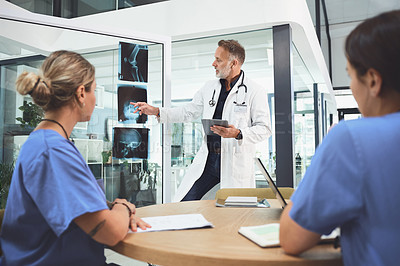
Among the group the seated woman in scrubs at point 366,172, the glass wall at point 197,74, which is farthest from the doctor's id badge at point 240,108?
the seated woman in scrubs at point 366,172

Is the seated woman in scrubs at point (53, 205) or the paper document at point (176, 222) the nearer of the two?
the seated woman in scrubs at point (53, 205)

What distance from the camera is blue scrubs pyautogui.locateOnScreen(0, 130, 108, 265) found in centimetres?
92

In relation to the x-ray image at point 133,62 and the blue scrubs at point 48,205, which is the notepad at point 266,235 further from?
the x-ray image at point 133,62

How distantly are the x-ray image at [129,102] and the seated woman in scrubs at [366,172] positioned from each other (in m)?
2.18

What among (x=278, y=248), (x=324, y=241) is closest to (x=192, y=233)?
(x=278, y=248)

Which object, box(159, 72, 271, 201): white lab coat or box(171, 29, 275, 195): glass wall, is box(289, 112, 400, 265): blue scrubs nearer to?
box(159, 72, 271, 201): white lab coat

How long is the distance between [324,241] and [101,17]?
3.56 meters

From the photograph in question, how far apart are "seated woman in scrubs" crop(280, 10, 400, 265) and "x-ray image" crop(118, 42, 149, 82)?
2273 millimetres

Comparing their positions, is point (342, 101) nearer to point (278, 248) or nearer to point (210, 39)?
point (210, 39)

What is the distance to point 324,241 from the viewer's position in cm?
96

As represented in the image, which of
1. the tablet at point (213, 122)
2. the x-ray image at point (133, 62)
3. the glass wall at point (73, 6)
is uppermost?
the glass wall at point (73, 6)

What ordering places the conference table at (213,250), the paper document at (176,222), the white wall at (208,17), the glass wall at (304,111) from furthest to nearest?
the glass wall at (304,111), the white wall at (208,17), the paper document at (176,222), the conference table at (213,250)

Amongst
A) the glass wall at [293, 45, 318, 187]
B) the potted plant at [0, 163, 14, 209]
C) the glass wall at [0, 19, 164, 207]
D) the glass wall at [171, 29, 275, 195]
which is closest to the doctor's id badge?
the glass wall at [171, 29, 275, 195]

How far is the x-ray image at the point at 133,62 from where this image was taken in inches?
111
